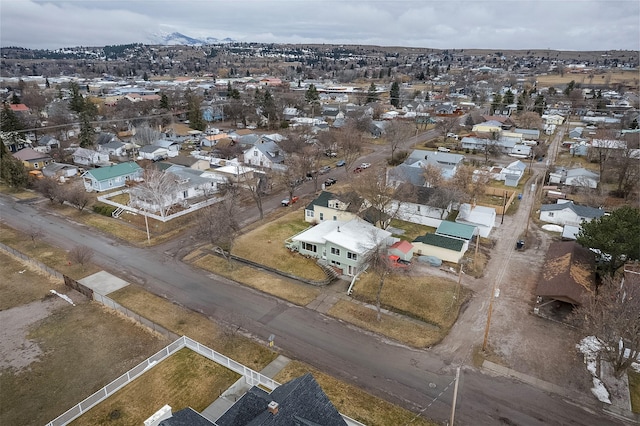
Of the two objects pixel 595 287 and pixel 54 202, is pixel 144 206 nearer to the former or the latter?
pixel 54 202

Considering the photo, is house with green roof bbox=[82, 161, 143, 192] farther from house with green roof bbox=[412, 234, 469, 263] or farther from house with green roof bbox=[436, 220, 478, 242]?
house with green roof bbox=[436, 220, 478, 242]

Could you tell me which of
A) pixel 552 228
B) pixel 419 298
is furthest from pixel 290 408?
pixel 552 228

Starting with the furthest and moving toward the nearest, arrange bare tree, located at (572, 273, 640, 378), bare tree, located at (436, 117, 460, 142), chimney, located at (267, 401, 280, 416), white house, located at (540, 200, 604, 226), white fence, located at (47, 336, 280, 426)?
bare tree, located at (436, 117, 460, 142) < white house, located at (540, 200, 604, 226) < bare tree, located at (572, 273, 640, 378) < white fence, located at (47, 336, 280, 426) < chimney, located at (267, 401, 280, 416)

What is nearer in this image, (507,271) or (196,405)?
(196,405)

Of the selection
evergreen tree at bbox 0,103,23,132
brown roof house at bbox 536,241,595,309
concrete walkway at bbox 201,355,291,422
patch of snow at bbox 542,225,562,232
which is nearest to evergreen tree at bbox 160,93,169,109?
evergreen tree at bbox 0,103,23,132

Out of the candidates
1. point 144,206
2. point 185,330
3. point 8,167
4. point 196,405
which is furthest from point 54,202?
point 196,405
